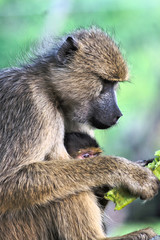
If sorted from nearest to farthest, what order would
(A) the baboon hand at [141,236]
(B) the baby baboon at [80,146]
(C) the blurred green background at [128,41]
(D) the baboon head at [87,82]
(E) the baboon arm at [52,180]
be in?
1. (E) the baboon arm at [52,180]
2. (A) the baboon hand at [141,236]
3. (D) the baboon head at [87,82]
4. (B) the baby baboon at [80,146]
5. (C) the blurred green background at [128,41]

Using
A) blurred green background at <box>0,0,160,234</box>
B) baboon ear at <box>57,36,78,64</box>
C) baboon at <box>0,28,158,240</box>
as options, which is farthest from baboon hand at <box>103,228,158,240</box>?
blurred green background at <box>0,0,160,234</box>

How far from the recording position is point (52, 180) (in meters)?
4.11

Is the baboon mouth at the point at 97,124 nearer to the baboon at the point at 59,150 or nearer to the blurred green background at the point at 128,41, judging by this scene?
the baboon at the point at 59,150

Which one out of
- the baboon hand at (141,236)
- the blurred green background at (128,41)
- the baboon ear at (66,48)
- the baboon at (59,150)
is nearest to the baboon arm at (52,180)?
the baboon at (59,150)

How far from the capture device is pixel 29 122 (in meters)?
4.22

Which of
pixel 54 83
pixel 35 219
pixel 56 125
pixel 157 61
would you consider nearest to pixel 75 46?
pixel 54 83

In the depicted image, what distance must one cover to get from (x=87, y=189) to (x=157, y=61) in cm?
821

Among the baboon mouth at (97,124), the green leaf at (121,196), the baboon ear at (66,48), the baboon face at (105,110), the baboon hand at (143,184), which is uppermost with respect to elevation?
the baboon ear at (66,48)

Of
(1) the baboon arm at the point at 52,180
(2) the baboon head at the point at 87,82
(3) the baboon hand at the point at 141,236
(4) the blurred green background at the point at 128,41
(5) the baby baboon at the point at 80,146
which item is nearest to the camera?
(1) the baboon arm at the point at 52,180

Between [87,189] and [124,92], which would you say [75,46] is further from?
[124,92]

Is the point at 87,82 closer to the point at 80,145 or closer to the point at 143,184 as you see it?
the point at 80,145

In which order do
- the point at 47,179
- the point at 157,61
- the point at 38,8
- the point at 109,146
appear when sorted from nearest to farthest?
the point at 47,179 < the point at 38,8 < the point at 109,146 < the point at 157,61

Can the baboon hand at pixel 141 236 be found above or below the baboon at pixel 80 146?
below

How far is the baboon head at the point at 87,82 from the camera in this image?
4.54m
